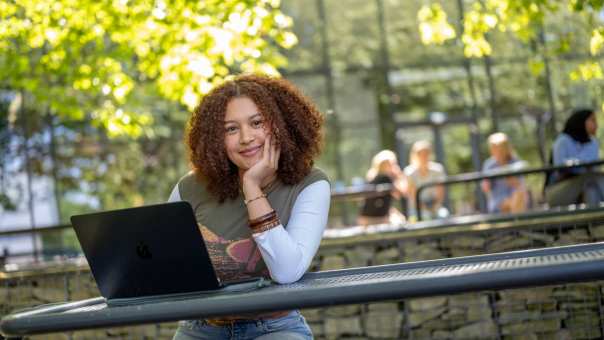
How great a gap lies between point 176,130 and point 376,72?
3250 mm

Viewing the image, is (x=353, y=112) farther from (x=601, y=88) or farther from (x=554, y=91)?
(x=601, y=88)

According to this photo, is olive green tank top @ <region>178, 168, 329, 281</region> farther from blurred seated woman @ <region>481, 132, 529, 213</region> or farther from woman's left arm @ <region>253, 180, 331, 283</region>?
blurred seated woman @ <region>481, 132, 529, 213</region>

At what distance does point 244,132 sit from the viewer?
10.3 feet

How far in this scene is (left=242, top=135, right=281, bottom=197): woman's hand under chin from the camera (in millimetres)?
2963

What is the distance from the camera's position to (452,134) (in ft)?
55.2

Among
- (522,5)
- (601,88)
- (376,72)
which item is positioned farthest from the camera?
(376,72)

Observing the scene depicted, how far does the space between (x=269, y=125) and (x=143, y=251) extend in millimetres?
727

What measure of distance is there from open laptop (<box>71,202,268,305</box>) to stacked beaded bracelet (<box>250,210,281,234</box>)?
0.67 ft

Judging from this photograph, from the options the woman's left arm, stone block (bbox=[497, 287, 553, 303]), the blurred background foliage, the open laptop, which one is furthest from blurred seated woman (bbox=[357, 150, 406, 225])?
the open laptop

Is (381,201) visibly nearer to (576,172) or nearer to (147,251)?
(576,172)

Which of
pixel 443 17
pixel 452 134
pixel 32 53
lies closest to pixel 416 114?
pixel 452 134

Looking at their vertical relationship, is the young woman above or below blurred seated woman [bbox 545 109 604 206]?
below

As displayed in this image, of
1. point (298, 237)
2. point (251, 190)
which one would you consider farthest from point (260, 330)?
point (251, 190)

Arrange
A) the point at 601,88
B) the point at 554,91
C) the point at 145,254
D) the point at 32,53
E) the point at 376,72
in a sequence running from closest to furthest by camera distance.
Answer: the point at 145,254
the point at 601,88
the point at 32,53
the point at 554,91
the point at 376,72
